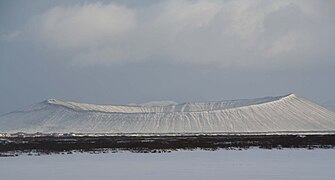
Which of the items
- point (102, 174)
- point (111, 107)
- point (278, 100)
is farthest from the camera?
point (111, 107)

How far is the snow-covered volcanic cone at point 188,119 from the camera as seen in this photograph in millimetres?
149500

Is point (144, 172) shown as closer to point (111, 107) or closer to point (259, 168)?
point (259, 168)

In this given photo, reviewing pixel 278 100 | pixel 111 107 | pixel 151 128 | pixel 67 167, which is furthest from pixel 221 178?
pixel 111 107

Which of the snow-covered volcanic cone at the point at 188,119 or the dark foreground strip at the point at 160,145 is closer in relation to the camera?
the dark foreground strip at the point at 160,145

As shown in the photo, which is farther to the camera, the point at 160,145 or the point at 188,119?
the point at 188,119

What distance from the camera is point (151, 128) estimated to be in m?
150

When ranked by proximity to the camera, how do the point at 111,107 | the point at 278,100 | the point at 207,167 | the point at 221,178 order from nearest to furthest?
the point at 221,178, the point at 207,167, the point at 278,100, the point at 111,107

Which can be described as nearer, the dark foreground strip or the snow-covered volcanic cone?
the dark foreground strip

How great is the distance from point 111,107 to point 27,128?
112 feet

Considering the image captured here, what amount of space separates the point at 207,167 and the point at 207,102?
564 feet

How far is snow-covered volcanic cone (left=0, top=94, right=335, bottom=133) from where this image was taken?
149500mm

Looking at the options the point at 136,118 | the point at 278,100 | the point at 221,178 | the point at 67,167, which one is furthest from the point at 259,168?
the point at 278,100

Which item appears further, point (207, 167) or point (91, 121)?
point (91, 121)

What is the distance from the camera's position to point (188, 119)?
516ft
